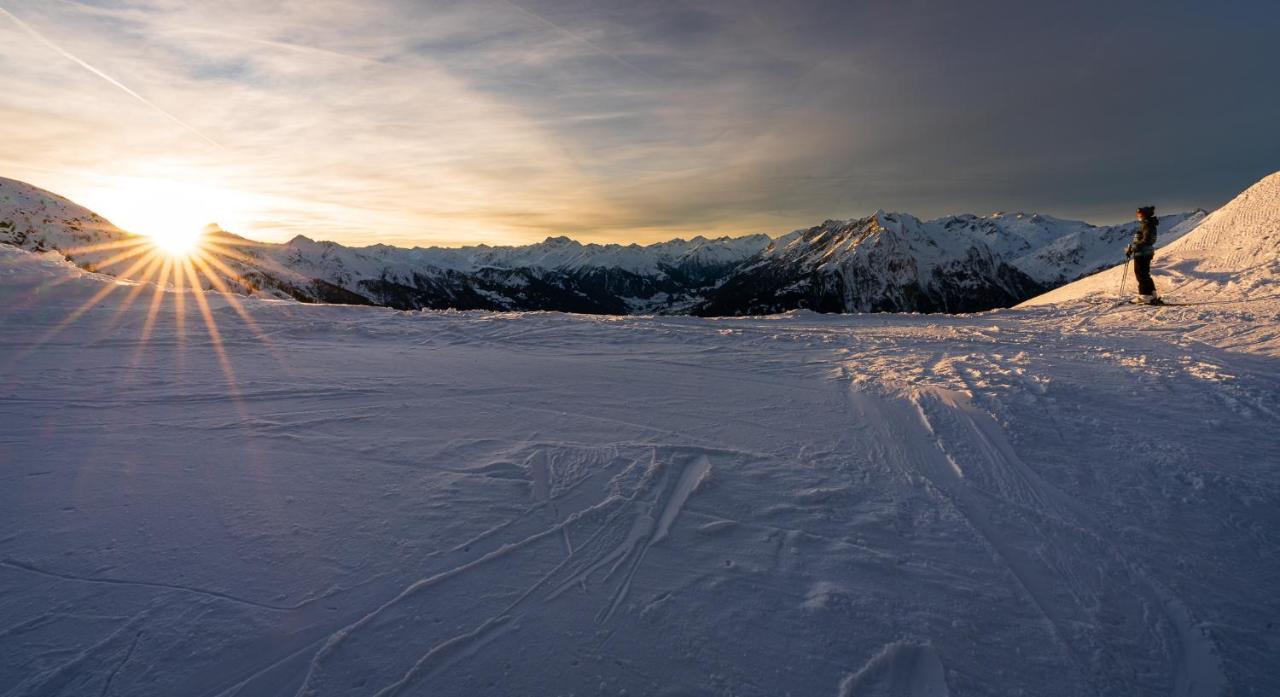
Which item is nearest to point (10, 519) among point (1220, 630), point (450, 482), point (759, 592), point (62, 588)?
point (62, 588)

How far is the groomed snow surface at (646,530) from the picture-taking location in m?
3.29

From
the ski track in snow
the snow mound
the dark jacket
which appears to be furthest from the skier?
the ski track in snow

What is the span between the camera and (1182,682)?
3258 mm

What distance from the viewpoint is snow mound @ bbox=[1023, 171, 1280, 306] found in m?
12.9

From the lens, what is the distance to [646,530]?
15.1 ft

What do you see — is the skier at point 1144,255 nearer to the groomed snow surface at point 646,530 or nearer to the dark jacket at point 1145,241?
the dark jacket at point 1145,241

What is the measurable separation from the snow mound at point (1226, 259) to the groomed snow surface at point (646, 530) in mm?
5782

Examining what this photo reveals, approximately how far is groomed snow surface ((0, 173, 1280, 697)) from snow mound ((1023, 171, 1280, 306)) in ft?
19.0

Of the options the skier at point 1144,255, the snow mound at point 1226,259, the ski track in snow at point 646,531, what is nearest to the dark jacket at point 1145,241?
the skier at point 1144,255

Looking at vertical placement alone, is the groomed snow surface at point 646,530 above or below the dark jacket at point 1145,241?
below

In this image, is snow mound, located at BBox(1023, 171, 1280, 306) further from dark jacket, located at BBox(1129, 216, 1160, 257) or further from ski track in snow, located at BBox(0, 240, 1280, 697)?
ski track in snow, located at BBox(0, 240, 1280, 697)

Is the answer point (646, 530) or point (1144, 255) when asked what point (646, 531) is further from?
point (1144, 255)

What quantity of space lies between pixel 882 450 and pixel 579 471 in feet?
11.5

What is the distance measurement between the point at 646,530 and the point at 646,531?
16 mm
